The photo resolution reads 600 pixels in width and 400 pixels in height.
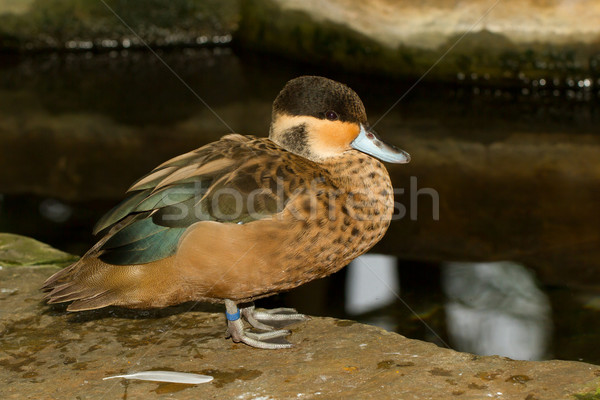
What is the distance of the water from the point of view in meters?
4.27

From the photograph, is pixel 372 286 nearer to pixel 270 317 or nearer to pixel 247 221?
pixel 270 317

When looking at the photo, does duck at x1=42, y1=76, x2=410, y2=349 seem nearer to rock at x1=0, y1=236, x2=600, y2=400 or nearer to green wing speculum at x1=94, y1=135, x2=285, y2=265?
green wing speculum at x1=94, y1=135, x2=285, y2=265

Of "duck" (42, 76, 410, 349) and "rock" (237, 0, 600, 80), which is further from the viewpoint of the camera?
"rock" (237, 0, 600, 80)

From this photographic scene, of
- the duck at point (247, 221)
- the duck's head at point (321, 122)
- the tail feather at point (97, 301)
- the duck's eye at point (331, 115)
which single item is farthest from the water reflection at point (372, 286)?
the tail feather at point (97, 301)

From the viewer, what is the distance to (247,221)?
3008 millimetres

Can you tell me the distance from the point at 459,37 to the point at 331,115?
4.75 meters

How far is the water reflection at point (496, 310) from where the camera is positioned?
3.95 meters

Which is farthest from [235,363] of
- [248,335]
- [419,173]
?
[419,173]

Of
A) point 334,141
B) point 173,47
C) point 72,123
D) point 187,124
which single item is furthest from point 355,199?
point 173,47

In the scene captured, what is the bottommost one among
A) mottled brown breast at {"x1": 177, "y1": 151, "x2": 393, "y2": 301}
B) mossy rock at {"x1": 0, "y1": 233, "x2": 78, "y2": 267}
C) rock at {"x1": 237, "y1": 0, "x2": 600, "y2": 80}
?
mossy rock at {"x1": 0, "y1": 233, "x2": 78, "y2": 267}

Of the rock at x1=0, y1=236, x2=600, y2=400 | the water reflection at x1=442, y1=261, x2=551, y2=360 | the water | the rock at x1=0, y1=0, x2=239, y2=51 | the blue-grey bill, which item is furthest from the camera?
the rock at x1=0, y1=0, x2=239, y2=51

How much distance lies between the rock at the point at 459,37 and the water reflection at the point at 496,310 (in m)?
3.53

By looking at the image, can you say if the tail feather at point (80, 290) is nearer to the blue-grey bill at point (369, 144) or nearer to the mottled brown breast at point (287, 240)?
the mottled brown breast at point (287, 240)

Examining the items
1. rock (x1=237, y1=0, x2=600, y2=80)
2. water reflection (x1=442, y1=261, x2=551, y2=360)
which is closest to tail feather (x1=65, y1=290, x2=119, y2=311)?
water reflection (x1=442, y1=261, x2=551, y2=360)
